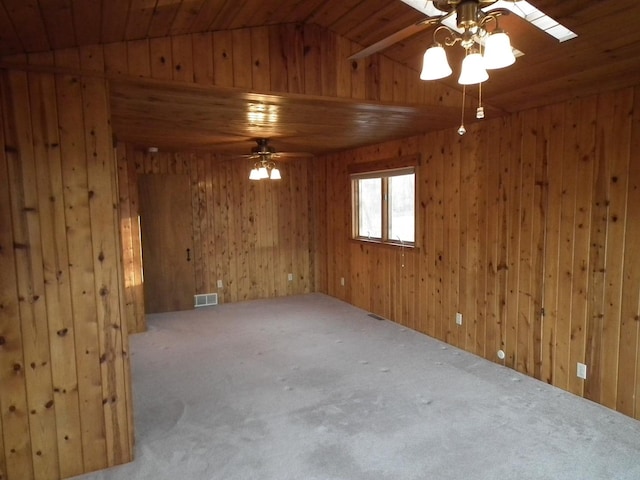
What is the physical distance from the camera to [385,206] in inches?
232

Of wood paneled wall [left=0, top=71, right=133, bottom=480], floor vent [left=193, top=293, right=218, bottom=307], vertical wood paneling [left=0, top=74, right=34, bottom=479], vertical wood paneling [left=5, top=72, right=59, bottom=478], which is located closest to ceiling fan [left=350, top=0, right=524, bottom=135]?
wood paneled wall [left=0, top=71, right=133, bottom=480]

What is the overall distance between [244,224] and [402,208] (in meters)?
2.76

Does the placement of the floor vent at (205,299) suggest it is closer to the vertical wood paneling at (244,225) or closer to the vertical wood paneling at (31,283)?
the vertical wood paneling at (244,225)

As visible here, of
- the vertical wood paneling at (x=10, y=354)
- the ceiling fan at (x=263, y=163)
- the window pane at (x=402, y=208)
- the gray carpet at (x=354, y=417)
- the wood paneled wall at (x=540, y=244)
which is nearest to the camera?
the vertical wood paneling at (x=10, y=354)

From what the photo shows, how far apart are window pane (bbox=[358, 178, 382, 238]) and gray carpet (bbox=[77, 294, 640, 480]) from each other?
A: 1809mm

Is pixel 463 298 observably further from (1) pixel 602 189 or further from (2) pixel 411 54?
(2) pixel 411 54

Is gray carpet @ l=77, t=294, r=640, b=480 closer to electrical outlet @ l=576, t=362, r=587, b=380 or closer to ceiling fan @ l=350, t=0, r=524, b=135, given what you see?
electrical outlet @ l=576, t=362, r=587, b=380

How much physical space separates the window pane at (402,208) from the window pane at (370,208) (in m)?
0.26

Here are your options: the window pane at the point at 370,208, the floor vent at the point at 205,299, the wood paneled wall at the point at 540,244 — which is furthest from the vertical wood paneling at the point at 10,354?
the window pane at the point at 370,208

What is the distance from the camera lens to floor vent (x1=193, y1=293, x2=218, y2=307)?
6789mm

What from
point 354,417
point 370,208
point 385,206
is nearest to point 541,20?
point 354,417

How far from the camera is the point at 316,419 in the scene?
3.19 m

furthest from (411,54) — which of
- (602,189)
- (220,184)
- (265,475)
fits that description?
(220,184)

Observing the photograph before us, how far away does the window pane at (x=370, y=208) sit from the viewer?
241 inches
